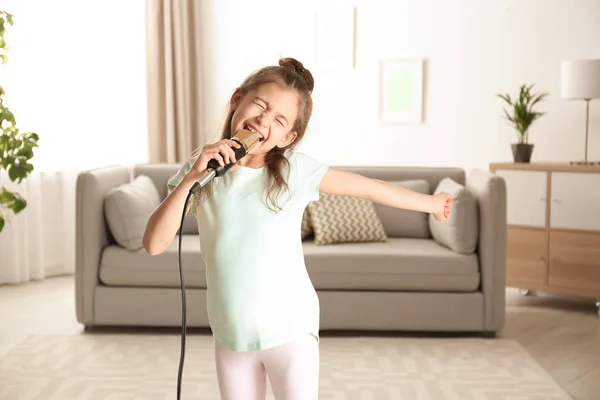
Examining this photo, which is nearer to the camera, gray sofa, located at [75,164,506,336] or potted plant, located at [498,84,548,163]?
gray sofa, located at [75,164,506,336]

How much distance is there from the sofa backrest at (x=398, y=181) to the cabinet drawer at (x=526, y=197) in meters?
0.40

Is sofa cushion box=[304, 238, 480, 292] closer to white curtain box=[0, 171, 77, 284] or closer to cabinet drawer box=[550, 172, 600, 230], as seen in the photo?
cabinet drawer box=[550, 172, 600, 230]

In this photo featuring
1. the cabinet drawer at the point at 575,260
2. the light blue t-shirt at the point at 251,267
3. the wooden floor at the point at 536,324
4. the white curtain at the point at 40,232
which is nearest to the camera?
the light blue t-shirt at the point at 251,267

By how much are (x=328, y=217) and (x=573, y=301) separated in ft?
5.63

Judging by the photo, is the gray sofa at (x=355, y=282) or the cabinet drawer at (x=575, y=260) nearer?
the gray sofa at (x=355, y=282)

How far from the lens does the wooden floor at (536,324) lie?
10.9 ft

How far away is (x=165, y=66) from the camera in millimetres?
5703

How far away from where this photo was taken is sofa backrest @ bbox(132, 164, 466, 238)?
14.0 ft

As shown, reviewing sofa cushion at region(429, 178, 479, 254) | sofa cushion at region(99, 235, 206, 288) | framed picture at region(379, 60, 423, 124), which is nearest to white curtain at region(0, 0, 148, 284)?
sofa cushion at region(99, 235, 206, 288)

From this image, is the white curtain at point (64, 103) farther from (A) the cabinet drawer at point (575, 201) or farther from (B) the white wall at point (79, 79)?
(A) the cabinet drawer at point (575, 201)

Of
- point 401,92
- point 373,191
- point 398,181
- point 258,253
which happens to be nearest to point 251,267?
point 258,253

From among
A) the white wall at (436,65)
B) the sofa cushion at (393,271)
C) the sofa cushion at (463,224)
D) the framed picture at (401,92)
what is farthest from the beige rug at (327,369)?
the framed picture at (401,92)

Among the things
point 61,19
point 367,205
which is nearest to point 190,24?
point 61,19

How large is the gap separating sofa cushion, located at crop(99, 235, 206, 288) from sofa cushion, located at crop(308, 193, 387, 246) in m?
0.63
